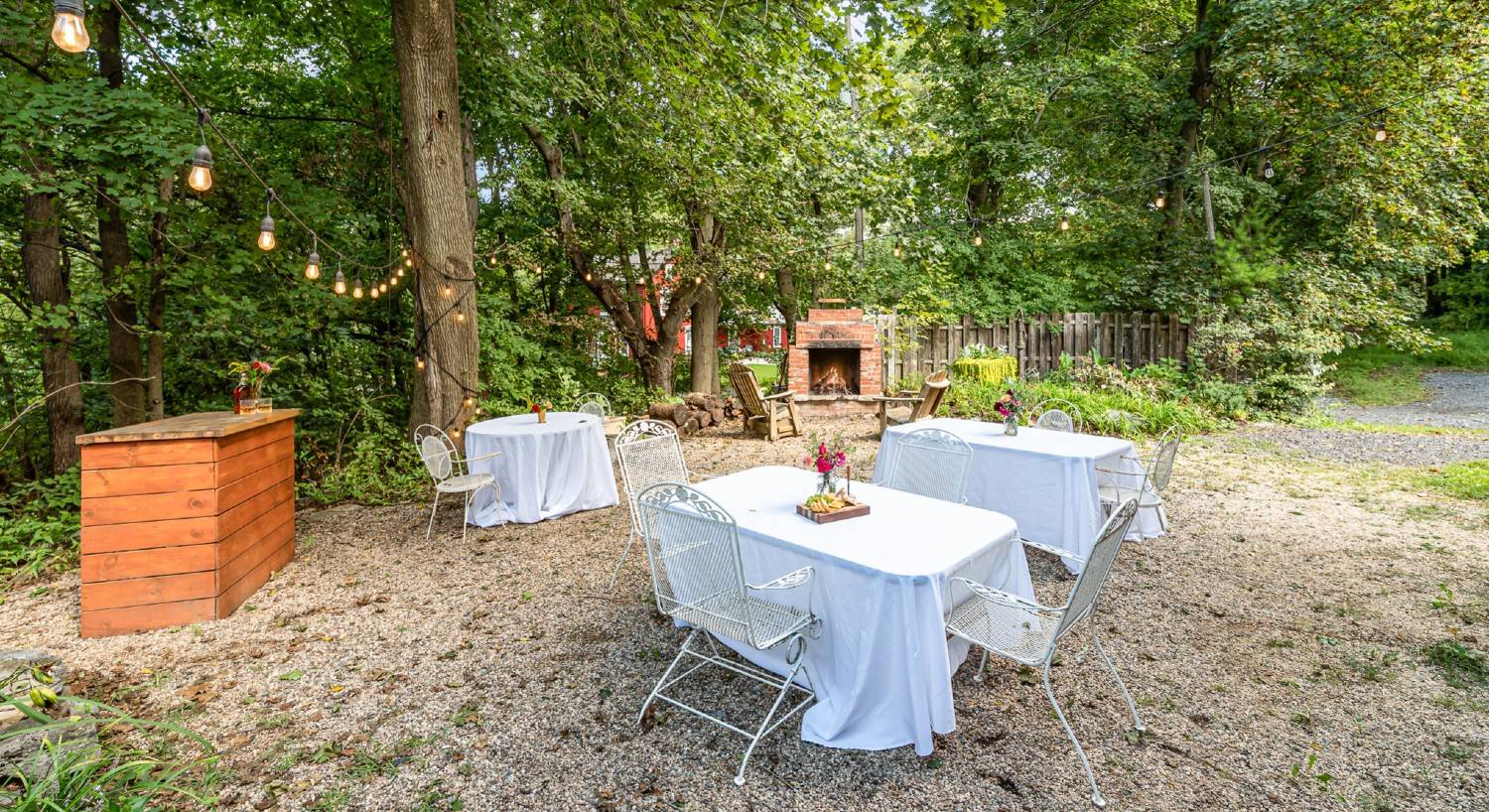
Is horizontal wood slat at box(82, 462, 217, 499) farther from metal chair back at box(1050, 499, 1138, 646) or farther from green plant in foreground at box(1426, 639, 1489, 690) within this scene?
green plant in foreground at box(1426, 639, 1489, 690)

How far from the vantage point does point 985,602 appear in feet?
8.54

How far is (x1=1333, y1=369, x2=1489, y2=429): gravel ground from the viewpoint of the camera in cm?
948

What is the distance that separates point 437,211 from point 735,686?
5.09m

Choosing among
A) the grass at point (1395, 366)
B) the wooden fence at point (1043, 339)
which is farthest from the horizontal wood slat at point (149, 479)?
the grass at point (1395, 366)

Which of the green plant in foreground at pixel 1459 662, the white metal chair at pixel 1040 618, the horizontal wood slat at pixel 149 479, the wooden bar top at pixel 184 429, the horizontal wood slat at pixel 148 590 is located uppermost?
the wooden bar top at pixel 184 429

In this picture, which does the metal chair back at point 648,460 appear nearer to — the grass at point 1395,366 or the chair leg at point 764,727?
the chair leg at point 764,727

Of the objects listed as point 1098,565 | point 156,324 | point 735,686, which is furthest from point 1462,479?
point 156,324

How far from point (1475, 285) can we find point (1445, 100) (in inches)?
453

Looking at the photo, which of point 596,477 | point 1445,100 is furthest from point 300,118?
point 1445,100

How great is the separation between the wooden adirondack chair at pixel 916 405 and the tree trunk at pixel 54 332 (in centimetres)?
759

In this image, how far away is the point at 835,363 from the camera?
35.1ft

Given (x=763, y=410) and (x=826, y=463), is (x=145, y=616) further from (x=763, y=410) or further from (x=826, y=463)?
(x=763, y=410)

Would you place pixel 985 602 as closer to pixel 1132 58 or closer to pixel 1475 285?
pixel 1132 58

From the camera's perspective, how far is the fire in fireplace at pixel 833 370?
10594 millimetres
